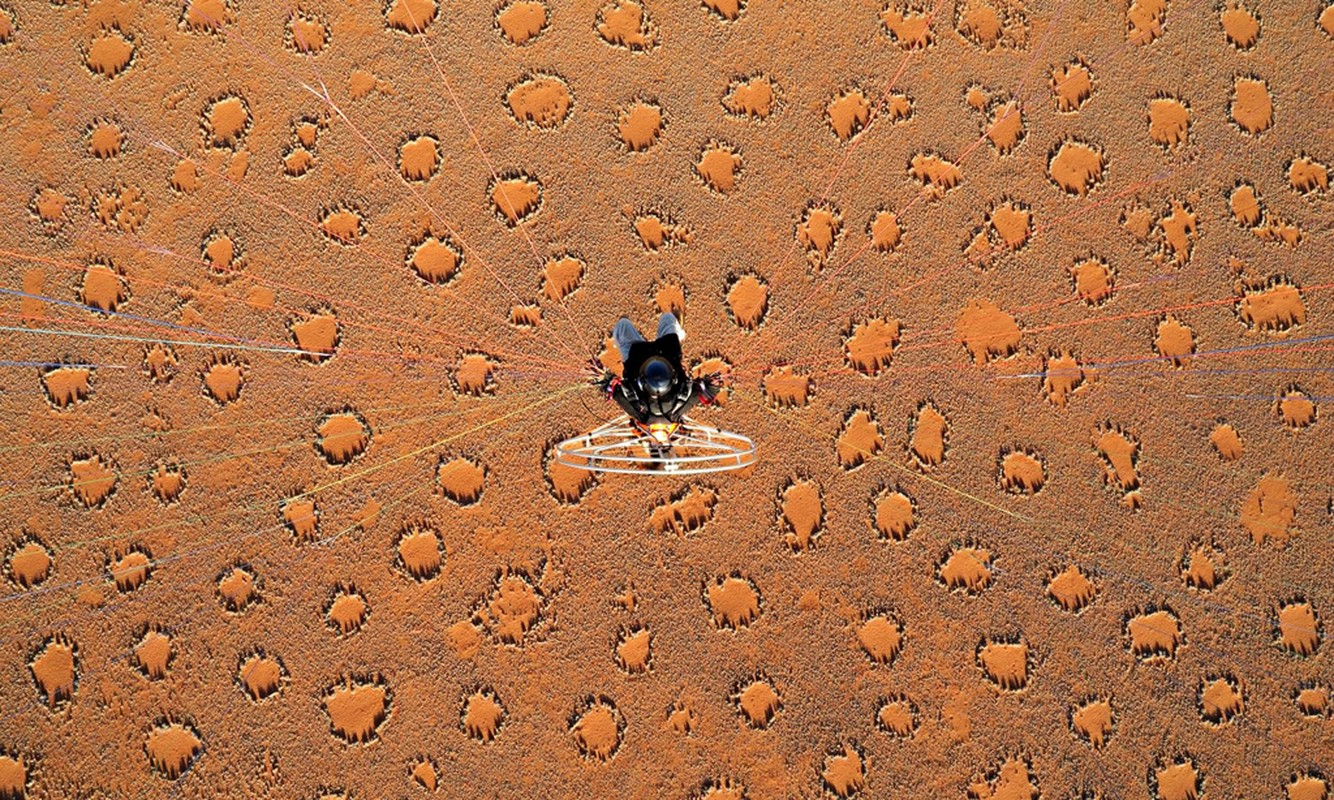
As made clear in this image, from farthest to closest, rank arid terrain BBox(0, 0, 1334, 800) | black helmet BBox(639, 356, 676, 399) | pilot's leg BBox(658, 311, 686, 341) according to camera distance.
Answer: arid terrain BBox(0, 0, 1334, 800), pilot's leg BBox(658, 311, 686, 341), black helmet BBox(639, 356, 676, 399)

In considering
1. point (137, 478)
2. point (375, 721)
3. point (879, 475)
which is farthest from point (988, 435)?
point (137, 478)

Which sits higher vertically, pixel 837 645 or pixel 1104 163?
pixel 1104 163

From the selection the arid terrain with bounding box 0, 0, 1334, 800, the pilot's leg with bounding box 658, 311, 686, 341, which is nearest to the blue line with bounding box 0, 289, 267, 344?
the arid terrain with bounding box 0, 0, 1334, 800

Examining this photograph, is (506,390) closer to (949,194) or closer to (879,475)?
(879,475)

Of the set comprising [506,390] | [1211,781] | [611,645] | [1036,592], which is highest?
[506,390]

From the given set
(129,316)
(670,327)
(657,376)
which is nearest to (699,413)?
(670,327)

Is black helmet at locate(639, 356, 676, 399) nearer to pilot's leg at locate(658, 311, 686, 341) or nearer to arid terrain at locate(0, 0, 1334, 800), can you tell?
pilot's leg at locate(658, 311, 686, 341)

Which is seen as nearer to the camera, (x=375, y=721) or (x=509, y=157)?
(x=375, y=721)
